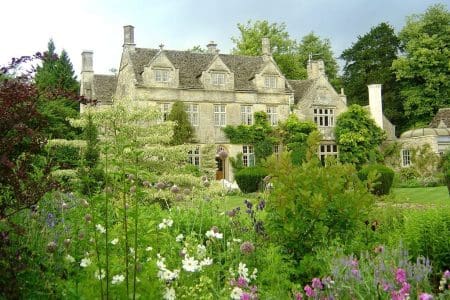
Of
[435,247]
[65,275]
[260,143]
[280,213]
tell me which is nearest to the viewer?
[65,275]

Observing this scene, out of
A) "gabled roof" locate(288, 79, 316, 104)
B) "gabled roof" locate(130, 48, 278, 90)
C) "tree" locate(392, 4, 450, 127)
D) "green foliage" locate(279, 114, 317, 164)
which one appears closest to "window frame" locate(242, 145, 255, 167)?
"green foliage" locate(279, 114, 317, 164)

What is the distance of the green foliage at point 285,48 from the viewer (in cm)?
4916

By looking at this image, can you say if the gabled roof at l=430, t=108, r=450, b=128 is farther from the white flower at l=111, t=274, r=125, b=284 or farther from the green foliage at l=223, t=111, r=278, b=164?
the white flower at l=111, t=274, r=125, b=284

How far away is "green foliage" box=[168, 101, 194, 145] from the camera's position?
31875mm

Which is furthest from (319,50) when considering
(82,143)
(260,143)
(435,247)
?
(435,247)

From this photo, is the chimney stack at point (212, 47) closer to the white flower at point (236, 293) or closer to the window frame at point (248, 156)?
the window frame at point (248, 156)

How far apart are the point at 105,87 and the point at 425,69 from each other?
81.4 feet

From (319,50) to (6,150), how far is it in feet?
166

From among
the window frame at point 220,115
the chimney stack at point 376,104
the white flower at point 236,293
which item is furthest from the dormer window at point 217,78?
the white flower at point 236,293

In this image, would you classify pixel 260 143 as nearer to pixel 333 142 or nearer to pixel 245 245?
pixel 333 142

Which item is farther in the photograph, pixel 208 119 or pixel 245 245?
pixel 208 119

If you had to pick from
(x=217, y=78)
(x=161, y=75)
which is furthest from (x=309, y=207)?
(x=217, y=78)

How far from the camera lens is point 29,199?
12.6 ft

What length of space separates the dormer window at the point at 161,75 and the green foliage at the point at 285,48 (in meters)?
16.3
